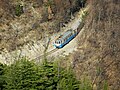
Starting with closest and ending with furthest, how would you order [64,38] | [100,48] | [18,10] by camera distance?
1. [100,48]
2. [64,38]
3. [18,10]

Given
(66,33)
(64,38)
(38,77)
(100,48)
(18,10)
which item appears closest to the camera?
(38,77)

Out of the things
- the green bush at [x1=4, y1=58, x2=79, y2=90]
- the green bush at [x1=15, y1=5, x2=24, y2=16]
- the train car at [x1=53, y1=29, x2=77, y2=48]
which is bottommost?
the green bush at [x1=4, y1=58, x2=79, y2=90]

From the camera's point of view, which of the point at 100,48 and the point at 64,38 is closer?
the point at 100,48

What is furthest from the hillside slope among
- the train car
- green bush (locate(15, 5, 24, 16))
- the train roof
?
green bush (locate(15, 5, 24, 16))

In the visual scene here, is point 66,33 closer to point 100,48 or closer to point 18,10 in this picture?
point 100,48

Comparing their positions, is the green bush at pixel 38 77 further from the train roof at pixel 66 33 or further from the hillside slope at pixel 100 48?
the train roof at pixel 66 33

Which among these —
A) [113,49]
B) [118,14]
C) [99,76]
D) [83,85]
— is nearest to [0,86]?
[83,85]

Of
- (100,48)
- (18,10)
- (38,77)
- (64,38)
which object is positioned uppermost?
(18,10)

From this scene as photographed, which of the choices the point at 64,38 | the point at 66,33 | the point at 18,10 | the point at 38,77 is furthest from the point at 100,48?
the point at 18,10

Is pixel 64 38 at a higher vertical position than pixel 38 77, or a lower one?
higher

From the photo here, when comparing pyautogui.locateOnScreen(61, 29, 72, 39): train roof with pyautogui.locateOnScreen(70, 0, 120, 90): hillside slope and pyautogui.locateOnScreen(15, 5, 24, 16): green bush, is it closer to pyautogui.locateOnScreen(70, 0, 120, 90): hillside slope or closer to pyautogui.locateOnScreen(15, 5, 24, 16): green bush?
pyautogui.locateOnScreen(70, 0, 120, 90): hillside slope
